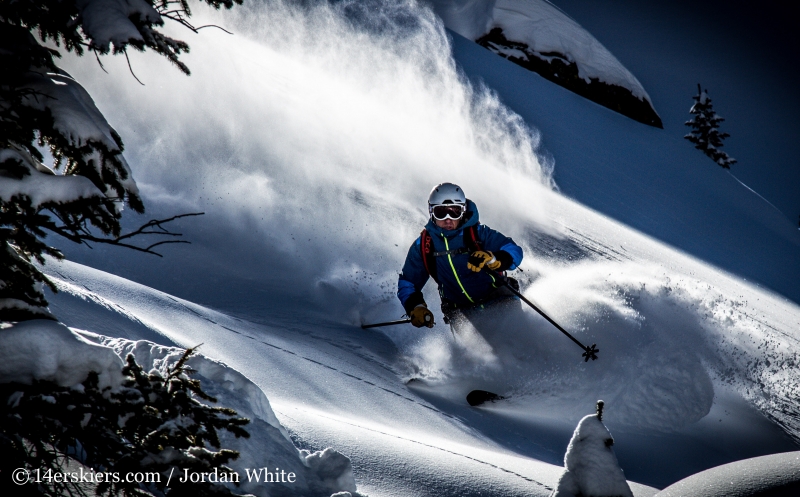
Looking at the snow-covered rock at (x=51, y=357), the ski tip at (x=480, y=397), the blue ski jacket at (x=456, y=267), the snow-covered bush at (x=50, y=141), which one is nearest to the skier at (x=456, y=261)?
the blue ski jacket at (x=456, y=267)

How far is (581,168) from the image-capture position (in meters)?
22.4

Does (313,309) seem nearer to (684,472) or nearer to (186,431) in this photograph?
(684,472)

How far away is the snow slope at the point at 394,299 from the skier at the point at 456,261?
1.47ft

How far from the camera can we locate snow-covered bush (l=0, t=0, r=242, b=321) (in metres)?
1.93

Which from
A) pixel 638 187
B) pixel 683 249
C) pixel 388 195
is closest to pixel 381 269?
pixel 388 195

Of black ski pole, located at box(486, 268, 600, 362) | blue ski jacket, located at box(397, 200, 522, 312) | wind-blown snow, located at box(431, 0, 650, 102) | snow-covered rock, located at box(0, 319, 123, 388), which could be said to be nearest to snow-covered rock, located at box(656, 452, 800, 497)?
snow-covered rock, located at box(0, 319, 123, 388)

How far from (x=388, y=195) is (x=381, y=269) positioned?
4.58 meters

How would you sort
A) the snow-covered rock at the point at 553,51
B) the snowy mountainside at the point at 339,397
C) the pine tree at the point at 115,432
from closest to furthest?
the pine tree at the point at 115,432, the snowy mountainside at the point at 339,397, the snow-covered rock at the point at 553,51

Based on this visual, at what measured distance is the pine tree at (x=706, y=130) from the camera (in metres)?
33.8

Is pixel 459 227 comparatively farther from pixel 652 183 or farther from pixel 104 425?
pixel 652 183

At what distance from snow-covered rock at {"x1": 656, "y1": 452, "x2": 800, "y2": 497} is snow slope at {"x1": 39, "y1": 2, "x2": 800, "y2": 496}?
31.2 inches

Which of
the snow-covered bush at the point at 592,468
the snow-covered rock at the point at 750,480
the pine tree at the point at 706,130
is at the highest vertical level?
the pine tree at the point at 706,130

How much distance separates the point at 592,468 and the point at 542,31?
112 feet

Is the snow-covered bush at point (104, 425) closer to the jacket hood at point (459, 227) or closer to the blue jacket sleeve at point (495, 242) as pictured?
the jacket hood at point (459, 227)
